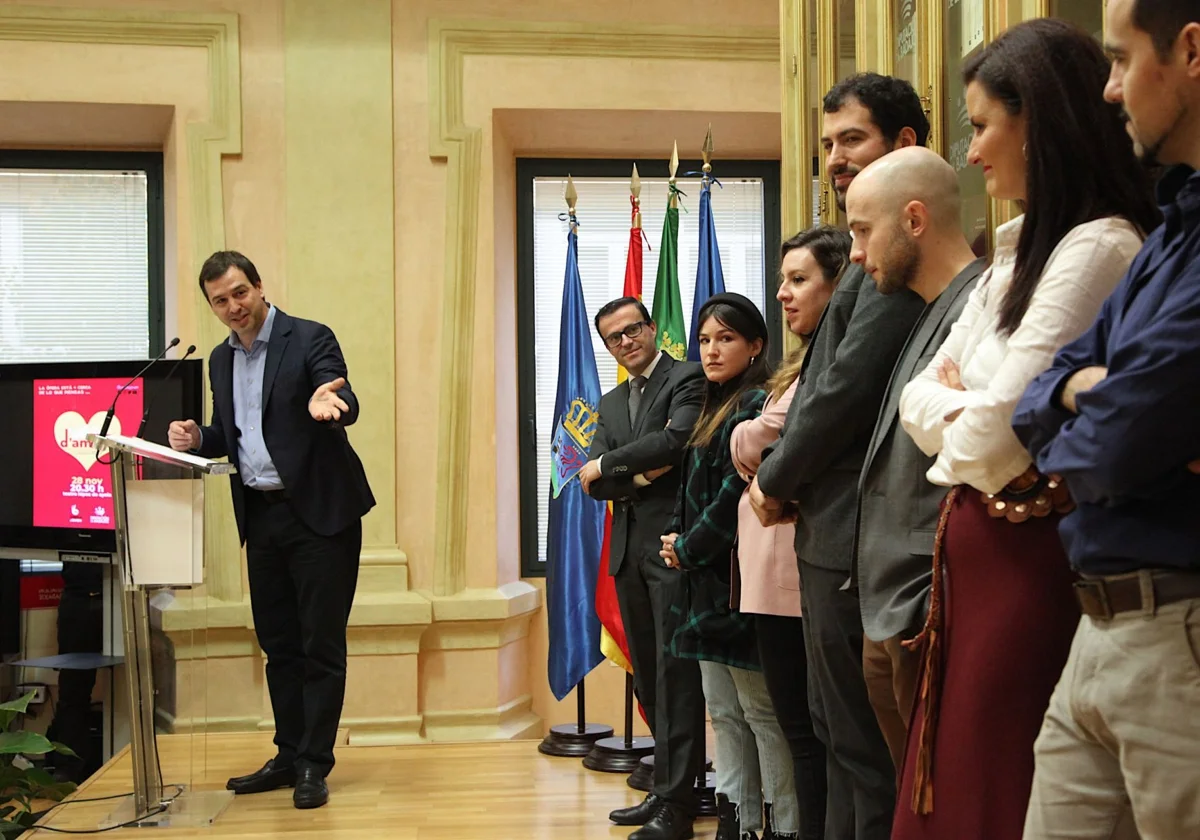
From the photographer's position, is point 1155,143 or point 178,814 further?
point 178,814

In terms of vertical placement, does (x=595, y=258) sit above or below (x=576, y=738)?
above

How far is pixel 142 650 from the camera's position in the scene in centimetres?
378

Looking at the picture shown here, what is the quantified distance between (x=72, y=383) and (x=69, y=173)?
145 cm

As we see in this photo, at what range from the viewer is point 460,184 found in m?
5.65

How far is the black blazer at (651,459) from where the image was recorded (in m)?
3.63

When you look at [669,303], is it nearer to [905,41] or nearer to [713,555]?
[713,555]

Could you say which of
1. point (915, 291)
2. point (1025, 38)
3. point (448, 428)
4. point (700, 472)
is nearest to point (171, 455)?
point (700, 472)

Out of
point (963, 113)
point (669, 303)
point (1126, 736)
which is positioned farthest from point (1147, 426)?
point (669, 303)

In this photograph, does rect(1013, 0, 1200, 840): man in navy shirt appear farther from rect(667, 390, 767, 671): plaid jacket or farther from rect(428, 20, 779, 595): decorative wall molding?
rect(428, 20, 779, 595): decorative wall molding

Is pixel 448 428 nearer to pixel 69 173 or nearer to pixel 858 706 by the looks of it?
pixel 69 173

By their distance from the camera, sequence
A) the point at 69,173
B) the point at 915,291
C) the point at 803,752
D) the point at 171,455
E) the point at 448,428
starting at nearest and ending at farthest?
the point at 915,291, the point at 803,752, the point at 171,455, the point at 448,428, the point at 69,173

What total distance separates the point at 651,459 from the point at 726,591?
1.95ft

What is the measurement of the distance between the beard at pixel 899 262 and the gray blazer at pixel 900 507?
0.07m

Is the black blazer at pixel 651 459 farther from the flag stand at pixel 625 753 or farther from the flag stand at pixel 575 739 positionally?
the flag stand at pixel 575 739
